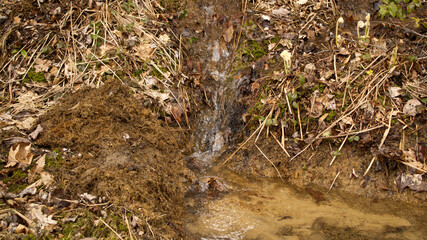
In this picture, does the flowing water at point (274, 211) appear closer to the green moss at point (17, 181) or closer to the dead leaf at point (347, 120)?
the dead leaf at point (347, 120)

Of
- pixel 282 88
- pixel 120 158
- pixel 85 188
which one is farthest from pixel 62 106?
pixel 282 88

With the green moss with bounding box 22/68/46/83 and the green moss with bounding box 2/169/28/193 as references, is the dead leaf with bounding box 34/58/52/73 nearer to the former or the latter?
the green moss with bounding box 22/68/46/83

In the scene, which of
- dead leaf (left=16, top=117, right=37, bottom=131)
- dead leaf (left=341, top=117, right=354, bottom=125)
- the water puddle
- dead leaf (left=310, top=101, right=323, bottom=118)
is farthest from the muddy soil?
Answer: dead leaf (left=341, top=117, right=354, bottom=125)

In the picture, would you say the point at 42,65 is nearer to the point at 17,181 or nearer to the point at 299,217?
the point at 17,181

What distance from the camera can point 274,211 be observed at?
157 inches

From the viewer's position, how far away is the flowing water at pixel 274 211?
3.62m

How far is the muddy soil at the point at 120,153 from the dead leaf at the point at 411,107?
3092 millimetres

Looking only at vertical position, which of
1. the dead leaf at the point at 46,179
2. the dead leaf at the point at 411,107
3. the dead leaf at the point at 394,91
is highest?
the dead leaf at the point at 394,91

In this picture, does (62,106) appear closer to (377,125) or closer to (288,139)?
(288,139)

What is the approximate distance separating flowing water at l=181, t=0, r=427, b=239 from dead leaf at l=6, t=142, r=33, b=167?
78.7 inches

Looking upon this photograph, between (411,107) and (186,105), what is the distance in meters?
3.26

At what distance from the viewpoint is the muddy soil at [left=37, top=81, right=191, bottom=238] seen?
3486mm

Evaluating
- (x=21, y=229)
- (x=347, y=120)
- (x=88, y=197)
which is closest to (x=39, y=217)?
(x=21, y=229)

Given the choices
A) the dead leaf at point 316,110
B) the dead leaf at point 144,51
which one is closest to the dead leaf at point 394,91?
the dead leaf at point 316,110
